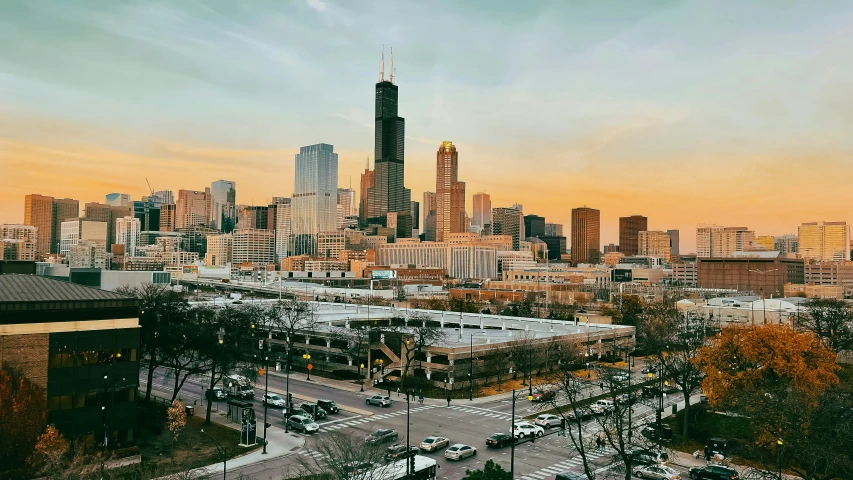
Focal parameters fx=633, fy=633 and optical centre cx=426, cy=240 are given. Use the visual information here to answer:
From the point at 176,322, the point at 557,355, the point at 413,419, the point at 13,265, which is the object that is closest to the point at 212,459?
the point at 413,419

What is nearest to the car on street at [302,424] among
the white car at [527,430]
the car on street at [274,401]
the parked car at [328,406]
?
the parked car at [328,406]

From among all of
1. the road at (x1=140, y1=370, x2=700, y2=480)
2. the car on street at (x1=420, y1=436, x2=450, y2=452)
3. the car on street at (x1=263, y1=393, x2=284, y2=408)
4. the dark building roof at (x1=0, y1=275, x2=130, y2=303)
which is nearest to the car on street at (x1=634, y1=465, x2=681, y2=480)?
the road at (x1=140, y1=370, x2=700, y2=480)

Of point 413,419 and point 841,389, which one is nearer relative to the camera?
point 841,389

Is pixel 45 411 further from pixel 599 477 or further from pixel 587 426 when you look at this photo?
pixel 587 426

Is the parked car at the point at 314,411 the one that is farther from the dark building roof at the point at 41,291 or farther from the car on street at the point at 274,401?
the dark building roof at the point at 41,291

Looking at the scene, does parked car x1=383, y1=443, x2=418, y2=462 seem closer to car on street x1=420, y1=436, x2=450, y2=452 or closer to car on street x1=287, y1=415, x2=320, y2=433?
car on street x1=420, y1=436, x2=450, y2=452
